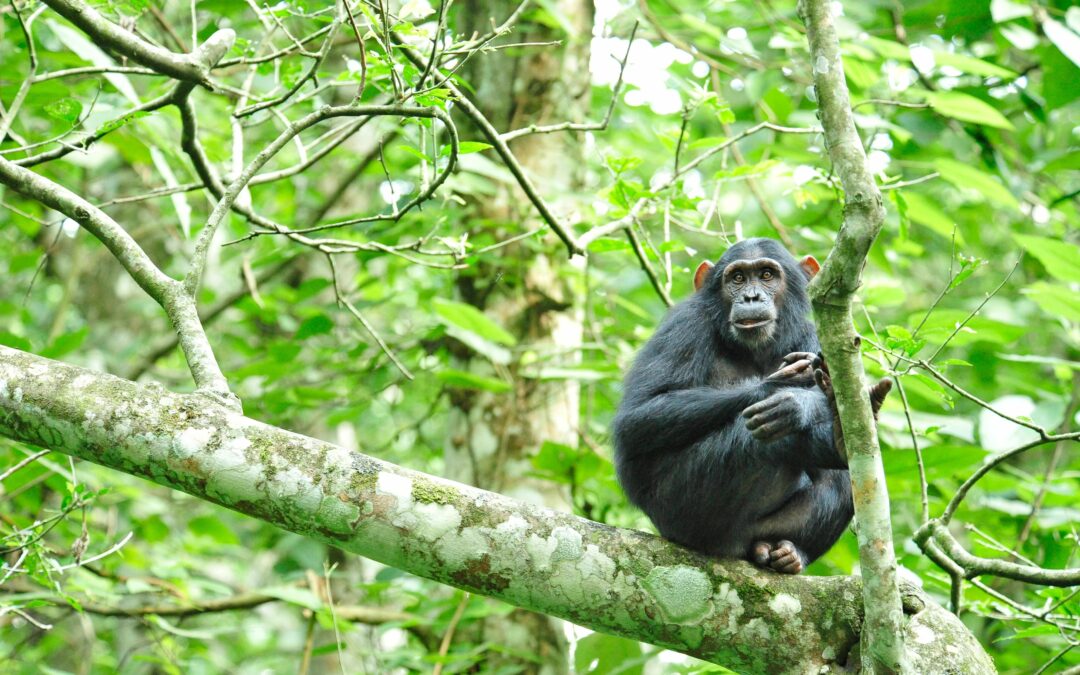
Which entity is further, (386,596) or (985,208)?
(985,208)

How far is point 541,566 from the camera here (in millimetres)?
3473

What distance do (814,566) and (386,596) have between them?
323cm

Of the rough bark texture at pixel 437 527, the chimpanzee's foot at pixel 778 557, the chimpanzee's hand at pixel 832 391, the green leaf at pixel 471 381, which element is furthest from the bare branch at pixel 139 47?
the chimpanzee's foot at pixel 778 557

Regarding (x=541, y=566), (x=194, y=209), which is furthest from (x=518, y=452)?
(x=194, y=209)

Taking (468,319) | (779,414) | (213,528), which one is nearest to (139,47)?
(468,319)

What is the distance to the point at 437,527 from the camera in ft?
11.3

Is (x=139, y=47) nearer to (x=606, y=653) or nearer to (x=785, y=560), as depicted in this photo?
(x=785, y=560)

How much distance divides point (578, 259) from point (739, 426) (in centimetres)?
168

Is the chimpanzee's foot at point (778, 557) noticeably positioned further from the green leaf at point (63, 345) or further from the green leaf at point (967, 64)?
the green leaf at point (63, 345)

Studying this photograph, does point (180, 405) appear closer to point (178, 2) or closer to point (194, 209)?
point (194, 209)

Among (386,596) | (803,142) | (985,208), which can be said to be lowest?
(386,596)

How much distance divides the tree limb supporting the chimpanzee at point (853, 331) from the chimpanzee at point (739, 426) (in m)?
0.43

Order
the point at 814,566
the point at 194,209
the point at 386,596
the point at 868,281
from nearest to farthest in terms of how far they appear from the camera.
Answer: the point at 814,566
the point at 868,281
the point at 386,596
the point at 194,209

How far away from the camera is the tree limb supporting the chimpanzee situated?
2.88 m
